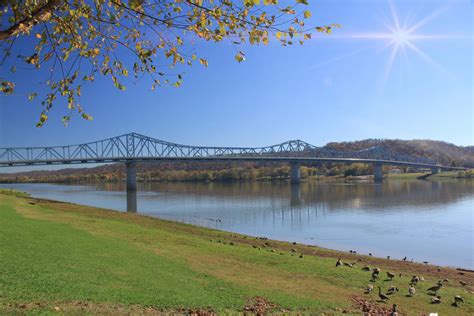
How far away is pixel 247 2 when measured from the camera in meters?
4.96

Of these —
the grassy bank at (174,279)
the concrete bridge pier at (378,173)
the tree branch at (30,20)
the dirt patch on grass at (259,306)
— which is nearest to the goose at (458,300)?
the grassy bank at (174,279)

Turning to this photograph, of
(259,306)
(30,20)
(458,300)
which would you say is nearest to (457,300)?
(458,300)

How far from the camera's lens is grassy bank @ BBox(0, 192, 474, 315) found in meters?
8.06

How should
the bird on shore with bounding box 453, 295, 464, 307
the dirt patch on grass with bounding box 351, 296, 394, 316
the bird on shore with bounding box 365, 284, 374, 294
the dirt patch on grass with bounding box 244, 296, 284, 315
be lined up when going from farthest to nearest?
the bird on shore with bounding box 365, 284, 374, 294, the bird on shore with bounding box 453, 295, 464, 307, the dirt patch on grass with bounding box 351, 296, 394, 316, the dirt patch on grass with bounding box 244, 296, 284, 315

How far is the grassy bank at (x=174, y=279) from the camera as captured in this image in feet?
26.5

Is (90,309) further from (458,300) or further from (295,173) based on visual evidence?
(295,173)

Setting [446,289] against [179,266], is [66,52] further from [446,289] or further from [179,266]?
[446,289]

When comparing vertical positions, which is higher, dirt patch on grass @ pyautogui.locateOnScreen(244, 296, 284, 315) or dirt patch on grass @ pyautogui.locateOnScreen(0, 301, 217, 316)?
dirt patch on grass @ pyautogui.locateOnScreen(0, 301, 217, 316)

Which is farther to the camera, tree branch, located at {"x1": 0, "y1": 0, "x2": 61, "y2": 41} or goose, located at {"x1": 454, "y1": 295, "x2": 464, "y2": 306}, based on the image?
goose, located at {"x1": 454, "y1": 295, "x2": 464, "y2": 306}

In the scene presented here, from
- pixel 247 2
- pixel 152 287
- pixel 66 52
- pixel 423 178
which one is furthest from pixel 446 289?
pixel 423 178

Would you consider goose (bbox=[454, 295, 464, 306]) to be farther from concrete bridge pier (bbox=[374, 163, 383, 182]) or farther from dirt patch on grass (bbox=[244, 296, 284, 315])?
concrete bridge pier (bbox=[374, 163, 383, 182])

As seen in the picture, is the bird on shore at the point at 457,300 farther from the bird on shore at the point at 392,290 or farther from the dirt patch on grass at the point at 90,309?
the dirt patch on grass at the point at 90,309

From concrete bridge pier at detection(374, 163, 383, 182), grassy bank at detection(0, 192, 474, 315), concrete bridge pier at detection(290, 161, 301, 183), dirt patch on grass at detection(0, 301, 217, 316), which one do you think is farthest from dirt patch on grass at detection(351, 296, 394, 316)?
concrete bridge pier at detection(374, 163, 383, 182)

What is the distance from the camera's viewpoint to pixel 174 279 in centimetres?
1012
